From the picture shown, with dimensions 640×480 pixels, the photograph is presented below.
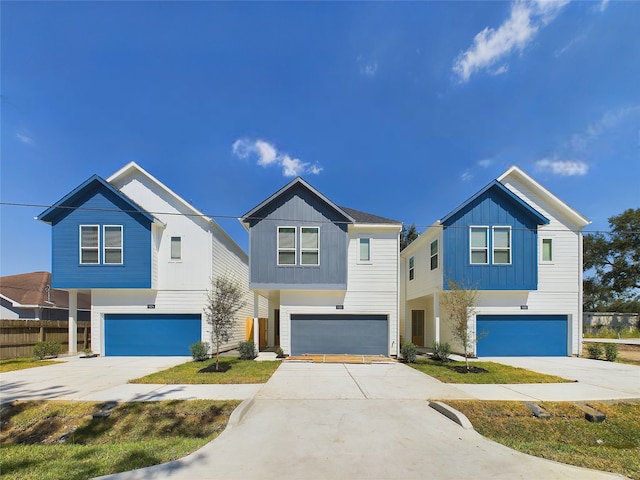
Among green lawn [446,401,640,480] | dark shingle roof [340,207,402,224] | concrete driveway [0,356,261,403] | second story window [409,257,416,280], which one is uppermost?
dark shingle roof [340,207,402,224]

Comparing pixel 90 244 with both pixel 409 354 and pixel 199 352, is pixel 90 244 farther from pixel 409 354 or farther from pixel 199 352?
pixel 409 354

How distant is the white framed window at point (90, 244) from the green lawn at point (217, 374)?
6.68 meters

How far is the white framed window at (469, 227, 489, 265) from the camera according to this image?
597 inches

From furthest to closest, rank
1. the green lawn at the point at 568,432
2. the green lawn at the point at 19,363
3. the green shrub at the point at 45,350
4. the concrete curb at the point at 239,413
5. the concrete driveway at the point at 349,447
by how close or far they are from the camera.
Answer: the green shrub at the point at 45,350
the green lawn at the point at 19,363
the concrete curb at the point at 239,413
the green lawn at the point at 568,432
the concrete driveway at the point at 349,447

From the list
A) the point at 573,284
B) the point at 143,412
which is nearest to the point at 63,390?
the point at 143,412

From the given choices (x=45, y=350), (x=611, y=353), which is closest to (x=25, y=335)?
(x=45, y=350)

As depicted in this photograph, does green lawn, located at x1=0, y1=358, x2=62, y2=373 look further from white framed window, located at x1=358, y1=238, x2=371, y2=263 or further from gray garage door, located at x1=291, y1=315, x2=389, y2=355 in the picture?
white framed window, located at x1=358, y1=238, x2=371, y2=263

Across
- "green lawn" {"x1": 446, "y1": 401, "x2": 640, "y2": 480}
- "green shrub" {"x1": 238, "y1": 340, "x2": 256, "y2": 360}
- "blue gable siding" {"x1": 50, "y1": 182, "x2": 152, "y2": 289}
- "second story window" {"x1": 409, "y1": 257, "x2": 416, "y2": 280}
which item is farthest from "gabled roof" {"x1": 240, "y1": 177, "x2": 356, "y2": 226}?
"green lawn" {"x1": 446, "y1": 401, "x2": 640, "y2": 480}

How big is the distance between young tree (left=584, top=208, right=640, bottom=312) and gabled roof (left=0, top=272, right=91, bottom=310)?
158 ft

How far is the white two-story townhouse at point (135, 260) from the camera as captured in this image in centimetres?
1516

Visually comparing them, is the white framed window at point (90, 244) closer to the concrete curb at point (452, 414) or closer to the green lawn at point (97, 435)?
the green lawn at point (97, 435)

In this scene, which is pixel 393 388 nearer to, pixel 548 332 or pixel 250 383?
pixel 250 383

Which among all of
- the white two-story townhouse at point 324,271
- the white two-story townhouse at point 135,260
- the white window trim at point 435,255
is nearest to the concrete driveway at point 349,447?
the white two-story townhouse at point 324,271

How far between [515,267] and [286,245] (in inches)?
396
